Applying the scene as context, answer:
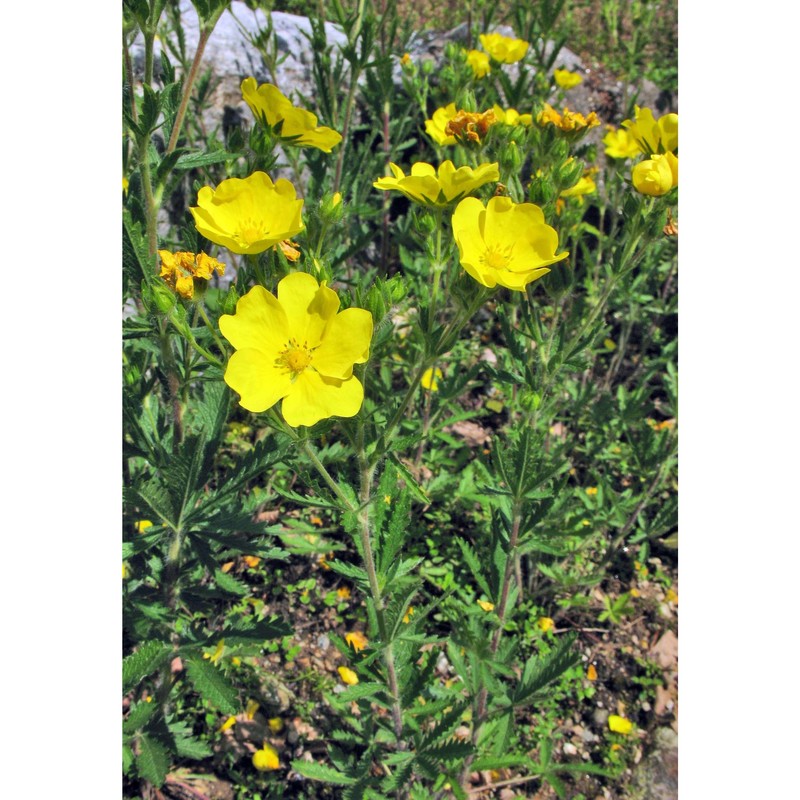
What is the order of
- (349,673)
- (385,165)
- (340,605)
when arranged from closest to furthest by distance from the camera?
Result: (349,673) < (340,605) < (385,165)

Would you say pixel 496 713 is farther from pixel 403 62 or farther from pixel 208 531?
pixel 403 62

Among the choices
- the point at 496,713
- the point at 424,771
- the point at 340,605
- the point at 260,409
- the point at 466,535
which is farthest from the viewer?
the point at 466,535

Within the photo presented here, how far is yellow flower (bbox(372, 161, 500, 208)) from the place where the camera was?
1.46 meters

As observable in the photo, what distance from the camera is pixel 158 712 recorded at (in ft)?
6.18

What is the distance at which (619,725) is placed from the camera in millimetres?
2398

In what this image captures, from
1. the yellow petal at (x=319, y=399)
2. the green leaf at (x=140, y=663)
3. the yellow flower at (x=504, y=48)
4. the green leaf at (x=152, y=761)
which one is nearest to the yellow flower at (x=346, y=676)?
the green leaf at (x=152, y=761)

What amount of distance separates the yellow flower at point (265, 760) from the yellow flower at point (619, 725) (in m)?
1.21

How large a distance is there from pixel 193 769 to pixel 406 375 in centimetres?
172

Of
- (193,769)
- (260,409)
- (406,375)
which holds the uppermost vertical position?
(260,409)

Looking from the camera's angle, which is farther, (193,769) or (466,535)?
(466,535)

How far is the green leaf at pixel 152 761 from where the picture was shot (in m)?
1.57

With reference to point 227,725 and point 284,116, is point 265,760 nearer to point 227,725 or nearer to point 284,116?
point 227,725

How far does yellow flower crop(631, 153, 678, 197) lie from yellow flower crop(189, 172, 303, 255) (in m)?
0.92

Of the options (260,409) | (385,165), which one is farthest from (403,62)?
(260,409)
